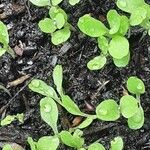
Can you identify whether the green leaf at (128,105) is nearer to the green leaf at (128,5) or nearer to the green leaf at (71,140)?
the green leaf at (71,140)

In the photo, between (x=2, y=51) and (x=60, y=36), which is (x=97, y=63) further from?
(x=2, y=51)

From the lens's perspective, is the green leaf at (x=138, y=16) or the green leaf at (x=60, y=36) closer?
the green leaf at (x=138, y=16)

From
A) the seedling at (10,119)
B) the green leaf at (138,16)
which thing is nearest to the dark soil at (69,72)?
the seedling at (10,119)

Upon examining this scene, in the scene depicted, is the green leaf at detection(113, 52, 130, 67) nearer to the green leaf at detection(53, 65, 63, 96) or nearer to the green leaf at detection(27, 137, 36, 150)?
the green leaf at detection(53, 65, 63, 96)

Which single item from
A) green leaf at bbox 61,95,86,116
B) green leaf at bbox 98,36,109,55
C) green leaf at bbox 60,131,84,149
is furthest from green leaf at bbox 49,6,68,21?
green leaf at bbox 60,131,84,149

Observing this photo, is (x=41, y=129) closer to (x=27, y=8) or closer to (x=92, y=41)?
(x=92, y=41)

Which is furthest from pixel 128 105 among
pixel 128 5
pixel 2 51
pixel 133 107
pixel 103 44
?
pixel 2 51

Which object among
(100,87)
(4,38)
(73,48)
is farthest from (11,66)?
(100,87)
